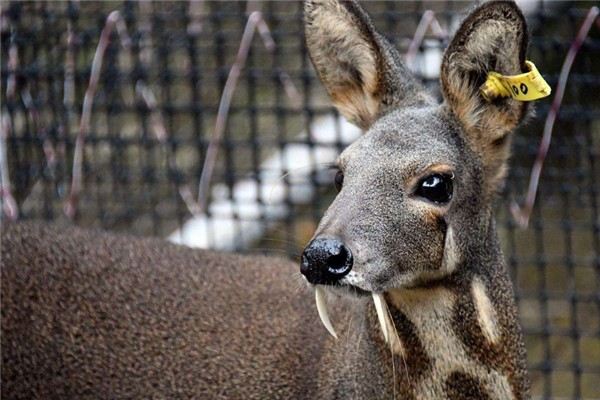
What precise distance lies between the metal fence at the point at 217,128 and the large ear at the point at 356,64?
1.83m

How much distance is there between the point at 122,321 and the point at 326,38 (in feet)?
4.27

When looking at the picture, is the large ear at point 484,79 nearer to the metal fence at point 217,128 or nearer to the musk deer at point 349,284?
the musk deer at point 349,284

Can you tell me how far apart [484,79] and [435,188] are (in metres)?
0.52

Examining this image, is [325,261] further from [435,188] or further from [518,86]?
[518,86]

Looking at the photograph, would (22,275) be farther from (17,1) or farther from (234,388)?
(17,1)

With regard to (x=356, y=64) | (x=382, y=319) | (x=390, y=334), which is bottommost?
(x=390, y=334)

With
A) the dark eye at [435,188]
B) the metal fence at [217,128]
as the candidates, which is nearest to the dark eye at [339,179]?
the dark eye at [435,188]

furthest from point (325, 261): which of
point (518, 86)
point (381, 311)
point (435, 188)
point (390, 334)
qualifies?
point (518, 86)

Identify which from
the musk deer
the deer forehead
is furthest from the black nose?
the deer forehead

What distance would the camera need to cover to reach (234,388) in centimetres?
409

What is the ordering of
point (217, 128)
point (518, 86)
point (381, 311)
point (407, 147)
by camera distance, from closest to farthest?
point (381, 311) → point (407, 147) → point (518, 86) → point (217, 128)

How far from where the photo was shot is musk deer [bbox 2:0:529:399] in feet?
11.1

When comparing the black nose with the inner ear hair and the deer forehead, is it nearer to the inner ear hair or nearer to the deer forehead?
the deer forehead

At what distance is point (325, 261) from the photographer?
10.2ft
